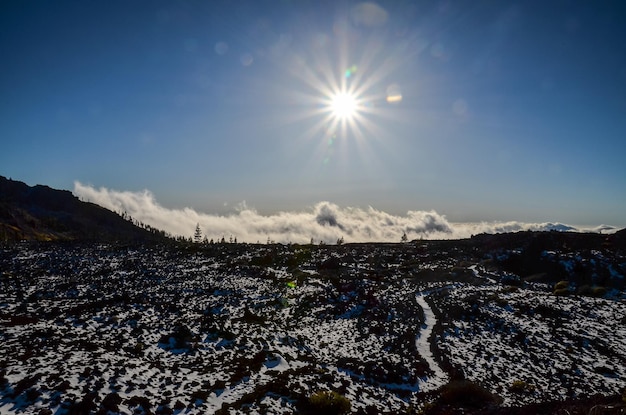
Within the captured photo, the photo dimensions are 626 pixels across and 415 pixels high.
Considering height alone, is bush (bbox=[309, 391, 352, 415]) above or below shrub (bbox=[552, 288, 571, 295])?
below

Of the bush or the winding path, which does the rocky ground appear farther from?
the bush

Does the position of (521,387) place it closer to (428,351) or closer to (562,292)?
(428,351)

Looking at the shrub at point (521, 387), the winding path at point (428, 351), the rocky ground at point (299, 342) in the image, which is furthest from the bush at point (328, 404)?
the shrub at point (521, 387)

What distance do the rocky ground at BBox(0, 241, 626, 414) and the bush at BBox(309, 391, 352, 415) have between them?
29 centimetres

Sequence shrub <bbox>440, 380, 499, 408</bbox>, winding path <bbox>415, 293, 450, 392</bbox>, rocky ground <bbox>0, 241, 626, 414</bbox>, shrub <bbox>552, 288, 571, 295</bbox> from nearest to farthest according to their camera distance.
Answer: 1. rocky ground <bbox>0, 241, 626, 414</bbox>
2. shrub <bbox>440, 380, 499, 408</bbox>
3. winding path <bbox>415, 293, 450, 392</bbox>
4. shrub <bbox>552, 288, 571, 295</bbox>

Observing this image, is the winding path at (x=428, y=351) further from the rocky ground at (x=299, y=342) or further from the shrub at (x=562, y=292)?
the shrub at (x=562, y=292)

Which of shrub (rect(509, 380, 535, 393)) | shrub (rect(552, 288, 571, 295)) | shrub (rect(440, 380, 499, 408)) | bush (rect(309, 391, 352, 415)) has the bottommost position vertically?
shrub (rect(509, 380, 535, 393))

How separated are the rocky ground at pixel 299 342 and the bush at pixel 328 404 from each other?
288 millimetres

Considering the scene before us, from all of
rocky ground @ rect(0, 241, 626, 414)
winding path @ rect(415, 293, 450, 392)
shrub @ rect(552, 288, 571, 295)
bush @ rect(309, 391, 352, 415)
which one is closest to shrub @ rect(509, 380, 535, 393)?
rocky ground @ rect(0, 241, 626, 414)

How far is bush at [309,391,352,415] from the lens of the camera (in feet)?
50.5

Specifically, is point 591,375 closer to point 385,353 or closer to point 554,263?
point 385,353

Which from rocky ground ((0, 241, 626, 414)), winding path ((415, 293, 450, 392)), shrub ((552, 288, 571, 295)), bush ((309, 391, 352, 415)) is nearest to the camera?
bush ((309, 391, 352, 415))

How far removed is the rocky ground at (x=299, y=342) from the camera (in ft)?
52.3

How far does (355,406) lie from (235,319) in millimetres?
17950
